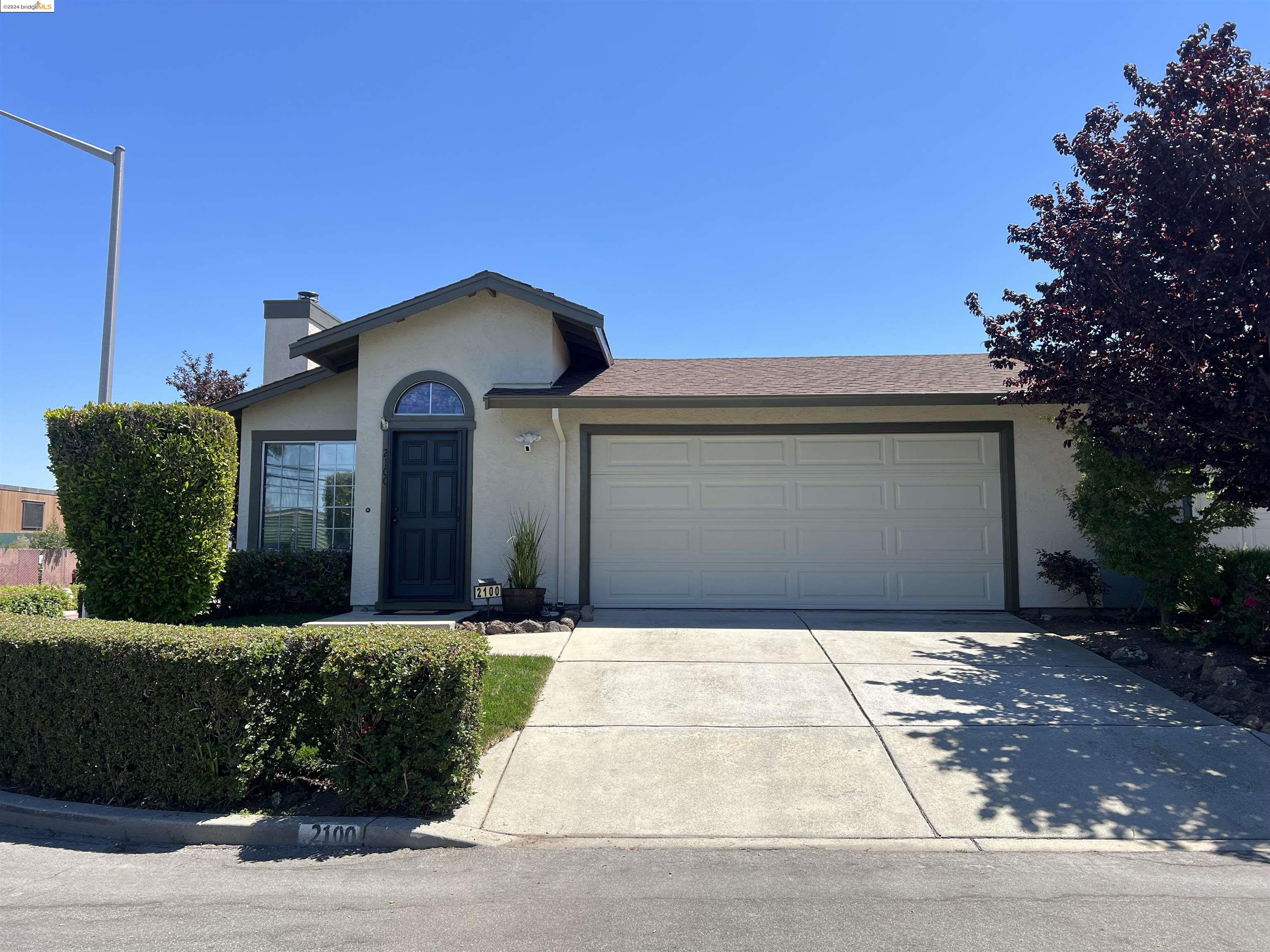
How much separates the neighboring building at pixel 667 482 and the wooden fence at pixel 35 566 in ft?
32.1

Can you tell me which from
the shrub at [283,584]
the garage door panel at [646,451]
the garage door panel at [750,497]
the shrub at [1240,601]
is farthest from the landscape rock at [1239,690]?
the shrub at [283,584]

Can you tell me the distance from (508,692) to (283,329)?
10.3 metres

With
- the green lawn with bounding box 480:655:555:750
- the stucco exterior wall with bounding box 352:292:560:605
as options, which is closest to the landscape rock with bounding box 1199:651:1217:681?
the green lawn with bounding box 480:655:555:750

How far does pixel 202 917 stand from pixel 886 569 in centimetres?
882

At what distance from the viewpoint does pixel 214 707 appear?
4566 millimetres

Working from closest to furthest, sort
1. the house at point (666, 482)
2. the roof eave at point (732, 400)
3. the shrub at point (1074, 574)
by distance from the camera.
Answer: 1. the shrub at point (1074, 574)
2. the roof eave at point (732, 400)
3. the house at point (666, 482)

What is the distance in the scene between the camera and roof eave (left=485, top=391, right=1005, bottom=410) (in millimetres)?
9930

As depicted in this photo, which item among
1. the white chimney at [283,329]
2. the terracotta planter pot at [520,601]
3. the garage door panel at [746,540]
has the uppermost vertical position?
the white chimney at [283,329]

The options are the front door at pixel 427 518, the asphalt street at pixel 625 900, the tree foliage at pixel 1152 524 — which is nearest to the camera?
the asphalt street at pixel 625 900

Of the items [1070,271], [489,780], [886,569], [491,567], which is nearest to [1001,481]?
[886,569]

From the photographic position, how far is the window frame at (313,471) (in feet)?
38.2

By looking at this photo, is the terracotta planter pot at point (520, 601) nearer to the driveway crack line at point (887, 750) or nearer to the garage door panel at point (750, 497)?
the garage door panel at point (750, 497)

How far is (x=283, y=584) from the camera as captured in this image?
1067 centimetres

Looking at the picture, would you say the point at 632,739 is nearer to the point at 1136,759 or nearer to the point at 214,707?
the point at 214,707
